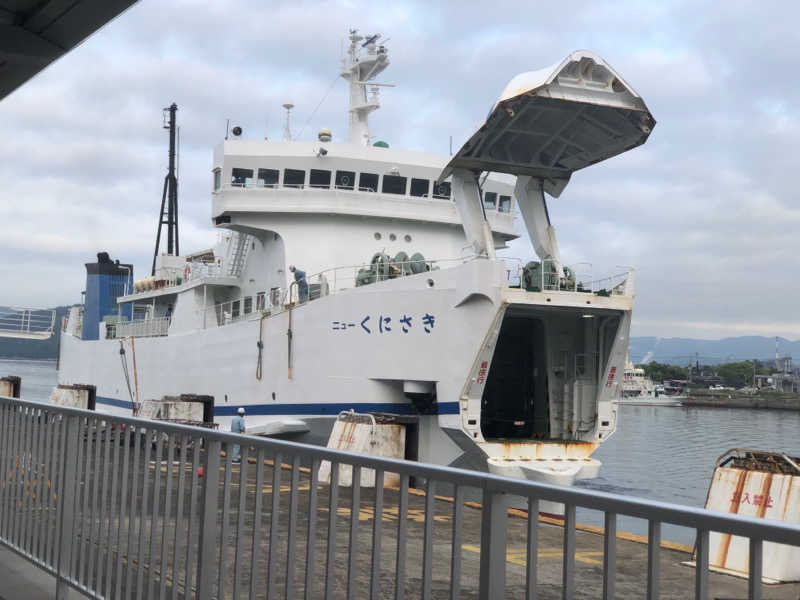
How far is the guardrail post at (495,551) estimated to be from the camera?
8.93ft

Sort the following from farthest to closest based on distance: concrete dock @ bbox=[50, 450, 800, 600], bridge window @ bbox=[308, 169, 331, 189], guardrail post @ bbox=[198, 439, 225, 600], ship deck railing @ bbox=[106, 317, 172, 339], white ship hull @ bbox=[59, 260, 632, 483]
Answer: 1. ship deck railing @ bbox=[106, 317, 172, 339]
2. bridge window @ bbox=[308, 169, 331, 189]
3. white ship hull @ bbox=[59, 260, 632, 483]
4. guardrail post @ bbox=[198, 439, 225, 600]
5. concrete dock @ bbox=[50, 450, 800, 600]

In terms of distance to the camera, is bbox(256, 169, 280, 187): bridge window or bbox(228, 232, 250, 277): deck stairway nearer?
bbox(256, 169, 280, 187): bridge window

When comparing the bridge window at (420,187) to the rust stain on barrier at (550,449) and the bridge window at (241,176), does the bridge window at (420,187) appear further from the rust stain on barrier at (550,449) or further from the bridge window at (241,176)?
the rust stain on barrier at (550,449)

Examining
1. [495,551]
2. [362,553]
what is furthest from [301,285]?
[495,551]

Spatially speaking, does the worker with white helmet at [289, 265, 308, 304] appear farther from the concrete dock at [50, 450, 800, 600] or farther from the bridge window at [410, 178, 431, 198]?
the concrete dock at [50, 450, 800, 600]

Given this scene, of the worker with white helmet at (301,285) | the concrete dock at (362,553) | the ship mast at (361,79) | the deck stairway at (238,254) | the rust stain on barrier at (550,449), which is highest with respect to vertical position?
the ship mast at (361,79)

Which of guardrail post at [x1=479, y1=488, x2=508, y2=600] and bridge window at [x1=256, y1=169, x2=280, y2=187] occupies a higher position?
bridge window at [x1=256, y1=169, x2=280, y2=187]

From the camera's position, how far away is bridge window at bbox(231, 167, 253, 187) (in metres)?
20.4

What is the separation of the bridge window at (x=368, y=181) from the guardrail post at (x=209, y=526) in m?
Answer: 16.6

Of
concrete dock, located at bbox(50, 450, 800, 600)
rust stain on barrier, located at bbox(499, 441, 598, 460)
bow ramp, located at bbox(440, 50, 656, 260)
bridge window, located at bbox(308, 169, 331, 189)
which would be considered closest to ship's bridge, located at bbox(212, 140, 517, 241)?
bridge window, located at bbox(308, 169, 331, 189)

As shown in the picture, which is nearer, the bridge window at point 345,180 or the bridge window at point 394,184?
the bridge window at point 345,180

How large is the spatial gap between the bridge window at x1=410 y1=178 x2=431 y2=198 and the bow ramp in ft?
15.3

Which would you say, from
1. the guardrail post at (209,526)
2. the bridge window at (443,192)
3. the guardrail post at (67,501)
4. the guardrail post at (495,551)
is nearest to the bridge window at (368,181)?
the bridge window at (443,192)

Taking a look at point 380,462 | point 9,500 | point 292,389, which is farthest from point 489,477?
point 292,389
